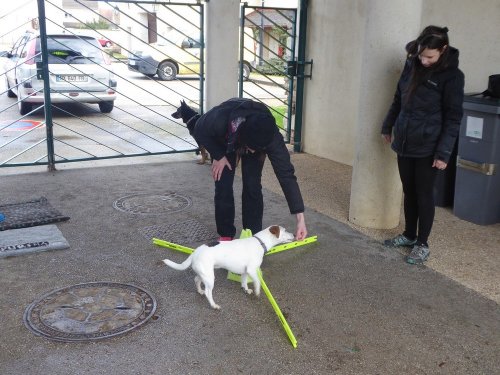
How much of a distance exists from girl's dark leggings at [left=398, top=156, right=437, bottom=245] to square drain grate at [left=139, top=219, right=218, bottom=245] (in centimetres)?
174

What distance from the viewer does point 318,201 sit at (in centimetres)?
614

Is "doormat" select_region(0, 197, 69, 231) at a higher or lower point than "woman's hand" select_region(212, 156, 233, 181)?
lower

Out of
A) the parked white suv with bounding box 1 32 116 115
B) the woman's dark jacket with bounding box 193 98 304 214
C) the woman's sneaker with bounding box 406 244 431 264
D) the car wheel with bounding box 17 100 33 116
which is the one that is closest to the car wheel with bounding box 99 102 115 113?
the parked white suv with bounding box 1 32 116 115

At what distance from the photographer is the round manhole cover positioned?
331cm

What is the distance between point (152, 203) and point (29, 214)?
4.09 ft

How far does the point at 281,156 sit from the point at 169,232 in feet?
5.45

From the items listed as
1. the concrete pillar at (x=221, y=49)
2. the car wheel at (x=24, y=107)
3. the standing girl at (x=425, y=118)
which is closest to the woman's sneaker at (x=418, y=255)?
the standing girl at (x=425, y=118)

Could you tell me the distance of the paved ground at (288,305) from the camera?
3.07 metres

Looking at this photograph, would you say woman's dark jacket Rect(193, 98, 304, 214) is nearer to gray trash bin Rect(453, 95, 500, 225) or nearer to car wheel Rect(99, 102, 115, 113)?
gray trash bin Rect(453, 95, 500, 225)

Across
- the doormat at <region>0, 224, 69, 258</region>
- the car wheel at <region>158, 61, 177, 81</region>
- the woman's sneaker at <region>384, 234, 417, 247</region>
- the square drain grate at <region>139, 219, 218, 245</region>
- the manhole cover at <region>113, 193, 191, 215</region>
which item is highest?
Result: the car wheel at <region>158, 61, 177, 81</region>

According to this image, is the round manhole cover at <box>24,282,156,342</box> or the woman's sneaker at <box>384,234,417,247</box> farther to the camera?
the woman's sneaker at <box>384,234,417,247</box>

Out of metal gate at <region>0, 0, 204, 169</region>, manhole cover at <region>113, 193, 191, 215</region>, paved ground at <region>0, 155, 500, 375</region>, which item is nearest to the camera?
paved ground at <region>0, 155, 500, 375</region>

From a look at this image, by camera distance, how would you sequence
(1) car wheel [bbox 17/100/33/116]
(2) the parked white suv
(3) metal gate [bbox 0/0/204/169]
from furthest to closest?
(1) car wheel [bbox 17/100/33/116], (2) the parked white suv, (3) metal gate [bbox 0/0/204/169]

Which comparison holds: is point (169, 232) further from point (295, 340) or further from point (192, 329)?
point (295, 340)
